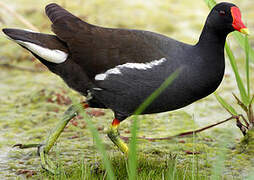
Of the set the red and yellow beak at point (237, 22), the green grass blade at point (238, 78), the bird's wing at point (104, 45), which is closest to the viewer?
the red and yellow beak at point (237, 22)

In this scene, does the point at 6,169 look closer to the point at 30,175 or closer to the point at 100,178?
the point at 30,175

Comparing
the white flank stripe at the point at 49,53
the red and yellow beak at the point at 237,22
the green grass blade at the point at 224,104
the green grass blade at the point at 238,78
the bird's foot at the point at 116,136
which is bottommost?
the bird's foot at the point at 116,136

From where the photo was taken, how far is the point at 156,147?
339 cm

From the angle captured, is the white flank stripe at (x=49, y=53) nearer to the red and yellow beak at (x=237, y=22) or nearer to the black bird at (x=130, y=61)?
the black bird at (x=130, y=61)

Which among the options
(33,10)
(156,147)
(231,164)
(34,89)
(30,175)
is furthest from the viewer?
(33,10)

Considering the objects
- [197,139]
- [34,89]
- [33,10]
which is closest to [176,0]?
[33,10]

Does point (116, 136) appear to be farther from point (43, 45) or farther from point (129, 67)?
point (43, 45)

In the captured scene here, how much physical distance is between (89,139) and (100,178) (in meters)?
0.92

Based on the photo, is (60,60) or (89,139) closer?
(60,60)

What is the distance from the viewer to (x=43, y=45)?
297 cm

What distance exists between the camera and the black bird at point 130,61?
2736 millimetres

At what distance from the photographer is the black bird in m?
2.74

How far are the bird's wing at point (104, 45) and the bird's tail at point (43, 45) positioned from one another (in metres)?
0.06

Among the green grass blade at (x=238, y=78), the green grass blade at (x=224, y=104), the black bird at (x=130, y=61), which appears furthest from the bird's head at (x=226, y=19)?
the green grass blade at (x=224, y=104)
